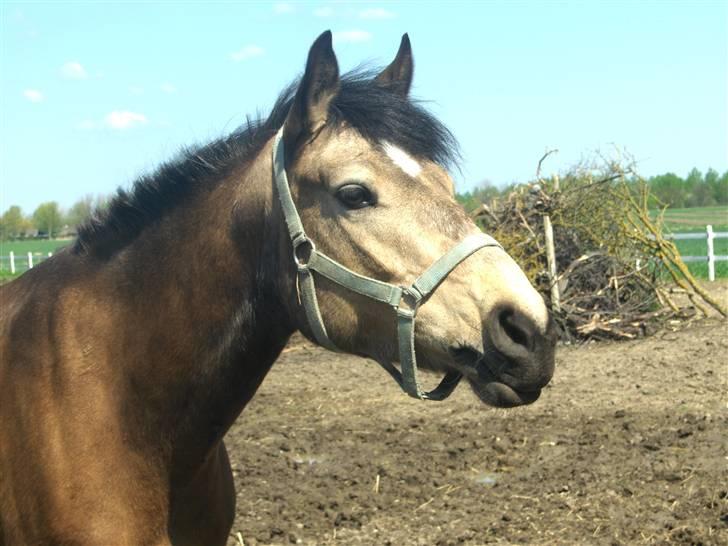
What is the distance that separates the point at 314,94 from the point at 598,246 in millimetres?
10714

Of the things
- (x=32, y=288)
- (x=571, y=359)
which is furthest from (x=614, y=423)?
(x=32, y=288)

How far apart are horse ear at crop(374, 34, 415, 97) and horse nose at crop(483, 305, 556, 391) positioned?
3.51 ft

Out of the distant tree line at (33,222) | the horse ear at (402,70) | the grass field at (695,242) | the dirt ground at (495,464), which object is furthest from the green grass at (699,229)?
the distant tree line at (33,222)

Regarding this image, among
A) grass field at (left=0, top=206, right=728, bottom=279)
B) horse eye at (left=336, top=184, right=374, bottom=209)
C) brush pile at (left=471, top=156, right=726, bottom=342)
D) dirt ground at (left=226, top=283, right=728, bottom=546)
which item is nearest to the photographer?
horse eye at (left=336, top=184, right=374, bottom=209)

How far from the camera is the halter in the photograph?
2338mm

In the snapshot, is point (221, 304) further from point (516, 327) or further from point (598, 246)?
point (598, 246)

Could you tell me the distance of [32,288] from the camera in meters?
2.94

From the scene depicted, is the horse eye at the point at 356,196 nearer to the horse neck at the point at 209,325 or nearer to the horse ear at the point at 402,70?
the horse neck at the point at 209,325

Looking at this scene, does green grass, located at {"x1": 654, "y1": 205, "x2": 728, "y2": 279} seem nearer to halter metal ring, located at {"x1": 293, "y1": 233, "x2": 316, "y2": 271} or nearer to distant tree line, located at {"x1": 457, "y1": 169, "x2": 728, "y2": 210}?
distant tree line, located at {"x1": 457, "y1": 169, "x2": 728, "y2": 210}

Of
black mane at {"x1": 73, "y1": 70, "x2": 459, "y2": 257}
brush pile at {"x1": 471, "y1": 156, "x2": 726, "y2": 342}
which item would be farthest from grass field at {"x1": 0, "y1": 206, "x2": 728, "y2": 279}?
black mane at {"x1": 73, "y1": 70, "x2": 459, "y2": 257}

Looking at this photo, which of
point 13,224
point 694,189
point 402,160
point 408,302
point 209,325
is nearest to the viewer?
point 408,302

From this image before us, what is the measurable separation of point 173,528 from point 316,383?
6.65 metres

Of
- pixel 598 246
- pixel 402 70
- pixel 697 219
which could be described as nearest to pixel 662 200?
pixel 697 219

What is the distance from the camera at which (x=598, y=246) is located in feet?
41.3
